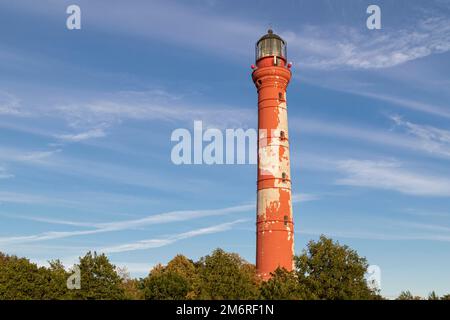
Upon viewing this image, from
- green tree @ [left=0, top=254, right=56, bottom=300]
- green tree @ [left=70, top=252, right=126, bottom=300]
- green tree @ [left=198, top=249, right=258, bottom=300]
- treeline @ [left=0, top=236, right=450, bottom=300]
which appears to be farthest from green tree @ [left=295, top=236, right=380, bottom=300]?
green tree @ [left=0, top=254, right=56, bottom=300]

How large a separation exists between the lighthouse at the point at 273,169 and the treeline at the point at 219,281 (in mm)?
4252

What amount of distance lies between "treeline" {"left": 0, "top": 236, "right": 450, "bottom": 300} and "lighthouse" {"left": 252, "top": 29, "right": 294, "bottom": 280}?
425cm

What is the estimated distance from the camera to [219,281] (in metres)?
45.9

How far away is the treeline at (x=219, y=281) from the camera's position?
41.0 meters

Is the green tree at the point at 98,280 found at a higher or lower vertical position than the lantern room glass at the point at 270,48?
lower

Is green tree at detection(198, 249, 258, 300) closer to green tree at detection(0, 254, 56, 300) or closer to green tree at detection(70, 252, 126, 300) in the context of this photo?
green tree at detection(70, 252, 126, 300)

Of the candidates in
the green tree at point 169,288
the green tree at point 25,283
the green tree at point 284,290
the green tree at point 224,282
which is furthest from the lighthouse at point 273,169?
the green tree at point 25,283

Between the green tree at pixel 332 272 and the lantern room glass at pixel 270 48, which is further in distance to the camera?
the lantern room glass at pixel 270 48

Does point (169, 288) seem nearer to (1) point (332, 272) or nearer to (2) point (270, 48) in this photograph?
(1) point (332, 272)

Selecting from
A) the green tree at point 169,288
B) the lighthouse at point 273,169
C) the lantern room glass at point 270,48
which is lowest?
the green tree at point 169,288

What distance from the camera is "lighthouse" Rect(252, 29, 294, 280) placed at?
55.0 meters

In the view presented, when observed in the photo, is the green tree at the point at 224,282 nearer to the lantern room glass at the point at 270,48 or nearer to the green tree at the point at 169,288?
the green tree at the point at 169,288

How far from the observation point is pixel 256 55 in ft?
205
